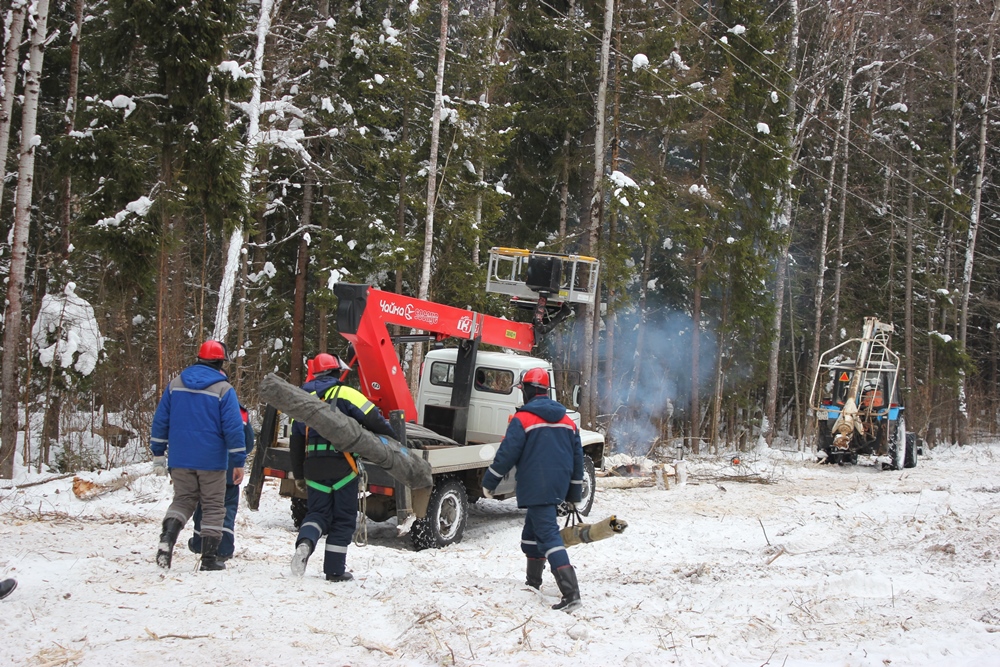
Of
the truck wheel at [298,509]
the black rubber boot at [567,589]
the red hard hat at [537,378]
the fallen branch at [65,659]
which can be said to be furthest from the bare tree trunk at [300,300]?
the fallen branch at [65,659]

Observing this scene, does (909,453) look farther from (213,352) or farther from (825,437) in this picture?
(213,352)

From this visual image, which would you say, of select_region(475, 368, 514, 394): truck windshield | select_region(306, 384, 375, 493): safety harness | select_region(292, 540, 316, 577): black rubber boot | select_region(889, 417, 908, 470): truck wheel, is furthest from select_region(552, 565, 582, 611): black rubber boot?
select_region(889, 417, 908, 470): truck wheel

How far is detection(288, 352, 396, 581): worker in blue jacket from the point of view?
6.47m

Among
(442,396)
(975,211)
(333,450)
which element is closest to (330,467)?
(333,450)

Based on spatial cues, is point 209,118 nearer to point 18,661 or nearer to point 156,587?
point 156,587

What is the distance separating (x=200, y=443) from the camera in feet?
21.6

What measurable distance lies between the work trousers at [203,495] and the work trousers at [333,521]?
723mm

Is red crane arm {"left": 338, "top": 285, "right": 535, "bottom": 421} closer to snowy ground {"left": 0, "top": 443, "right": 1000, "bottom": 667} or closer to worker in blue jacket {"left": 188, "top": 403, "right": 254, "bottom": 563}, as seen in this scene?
snowy ground {"left": 0, "top": 443, "right": 1000, "bottom": 667}

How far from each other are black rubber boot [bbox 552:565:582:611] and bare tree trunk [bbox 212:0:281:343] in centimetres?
986

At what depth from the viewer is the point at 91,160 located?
12805 mm

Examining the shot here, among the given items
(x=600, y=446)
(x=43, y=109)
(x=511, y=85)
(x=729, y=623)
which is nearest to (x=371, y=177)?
(x=511, y=85)

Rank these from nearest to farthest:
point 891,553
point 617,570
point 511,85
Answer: point 617,570 → point 891,553 → point 511,85

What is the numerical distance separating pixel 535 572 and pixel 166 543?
2.95 m

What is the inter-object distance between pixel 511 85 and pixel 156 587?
20.2 m
